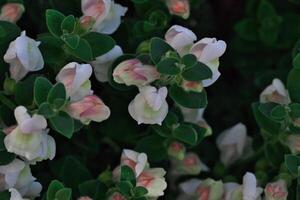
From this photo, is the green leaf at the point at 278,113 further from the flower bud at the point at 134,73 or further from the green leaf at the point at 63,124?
the green leaf at the point at 63,124

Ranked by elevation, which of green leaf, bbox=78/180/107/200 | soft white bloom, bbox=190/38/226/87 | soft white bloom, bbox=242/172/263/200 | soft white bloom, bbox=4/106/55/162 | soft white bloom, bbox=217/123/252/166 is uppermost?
soft white bloom, bbox=190/38/226/87

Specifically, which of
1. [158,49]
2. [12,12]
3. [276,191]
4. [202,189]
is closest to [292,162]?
[276,191]

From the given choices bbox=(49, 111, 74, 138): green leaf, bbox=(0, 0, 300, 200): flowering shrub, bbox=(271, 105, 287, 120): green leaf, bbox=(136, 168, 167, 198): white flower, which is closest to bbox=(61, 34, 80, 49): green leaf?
bbox=(0, 0, 300, 200): flowering shrub

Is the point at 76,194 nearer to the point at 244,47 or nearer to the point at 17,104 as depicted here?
the point at 17,104

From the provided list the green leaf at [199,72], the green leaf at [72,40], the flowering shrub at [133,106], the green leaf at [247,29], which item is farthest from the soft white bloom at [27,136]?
the green leaf at [247,29]

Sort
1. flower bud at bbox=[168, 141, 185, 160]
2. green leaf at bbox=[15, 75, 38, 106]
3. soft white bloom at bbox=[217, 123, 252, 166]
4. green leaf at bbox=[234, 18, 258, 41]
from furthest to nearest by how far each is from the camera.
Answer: green leaf at bbox=[234, 18, 258, 41]
soft white bloom at bbox=[217, 123, 252, 166]
flower bud at bbox=[168, 141, 185, 160]
green leaf at bbox=[15, 75, 38, 106]

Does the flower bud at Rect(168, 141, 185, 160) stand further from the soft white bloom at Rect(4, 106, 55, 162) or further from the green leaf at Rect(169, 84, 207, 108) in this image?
the soft white bloom at Rect(4, 106, 55, 162)

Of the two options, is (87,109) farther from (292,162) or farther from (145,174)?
(292,162)

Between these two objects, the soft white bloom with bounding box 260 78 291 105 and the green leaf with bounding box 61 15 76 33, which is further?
the soft white bloom with bounding box 260 78 291 105
